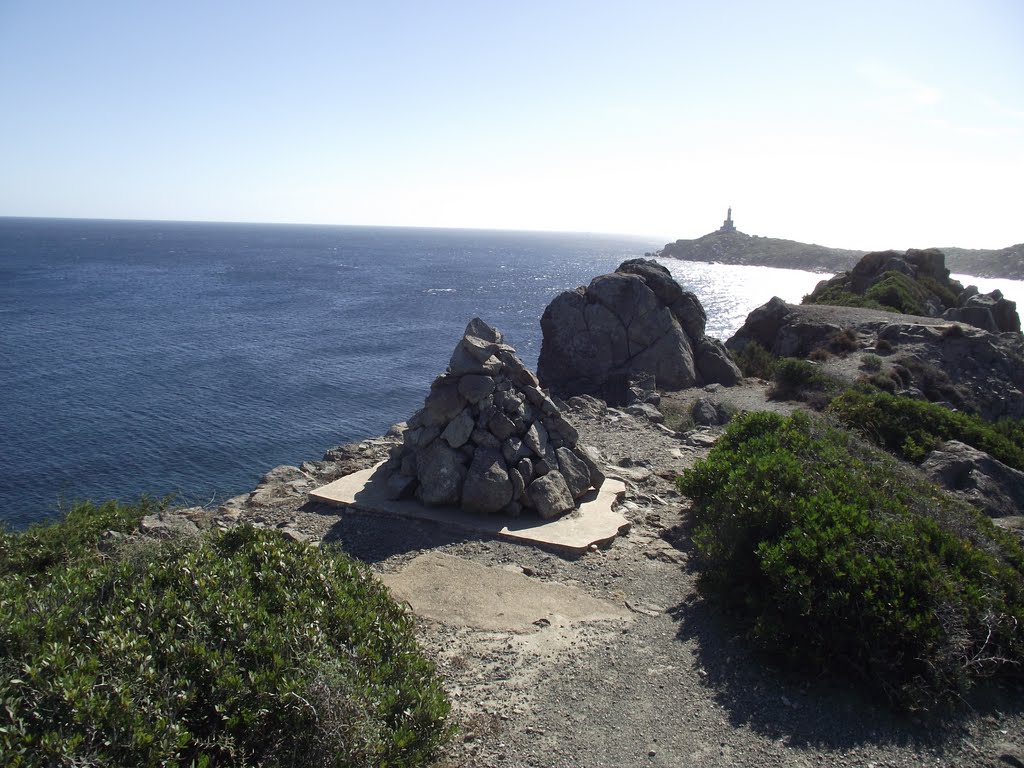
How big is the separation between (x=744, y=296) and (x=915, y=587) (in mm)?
87367

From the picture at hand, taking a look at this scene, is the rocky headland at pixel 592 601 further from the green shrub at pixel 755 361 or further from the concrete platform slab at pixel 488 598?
the green shrub at pixel 755 361

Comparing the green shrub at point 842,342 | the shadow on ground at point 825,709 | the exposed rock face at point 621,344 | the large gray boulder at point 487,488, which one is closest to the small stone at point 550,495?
the large gray boulder at point 487,488

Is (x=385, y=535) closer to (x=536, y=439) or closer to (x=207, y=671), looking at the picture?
(x=536, y=439)

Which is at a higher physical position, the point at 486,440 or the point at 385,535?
the point at 486,440

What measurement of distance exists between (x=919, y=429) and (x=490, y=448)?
1044 centimetres

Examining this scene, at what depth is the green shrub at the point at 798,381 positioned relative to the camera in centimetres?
2217

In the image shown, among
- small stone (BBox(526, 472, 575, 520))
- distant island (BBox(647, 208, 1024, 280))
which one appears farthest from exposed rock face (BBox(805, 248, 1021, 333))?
distant island (BBox(647, 208, 1024, 280))

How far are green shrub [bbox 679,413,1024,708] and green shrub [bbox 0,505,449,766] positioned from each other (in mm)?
4156

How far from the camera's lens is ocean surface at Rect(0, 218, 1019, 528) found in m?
25.8

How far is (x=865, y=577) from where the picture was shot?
7.66 m

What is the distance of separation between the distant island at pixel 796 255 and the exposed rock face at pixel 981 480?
3905 inches

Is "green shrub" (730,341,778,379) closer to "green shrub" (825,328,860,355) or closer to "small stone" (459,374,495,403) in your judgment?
"green shrub" (825,328,860,355)

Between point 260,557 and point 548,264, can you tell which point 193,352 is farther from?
point 548,264

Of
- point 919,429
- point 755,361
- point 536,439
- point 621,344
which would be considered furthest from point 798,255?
point 536,439
